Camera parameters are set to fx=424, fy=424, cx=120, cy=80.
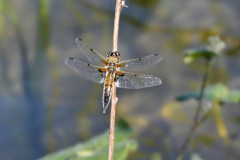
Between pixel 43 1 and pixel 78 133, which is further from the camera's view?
pixel 43 1

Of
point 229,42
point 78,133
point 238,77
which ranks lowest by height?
point 78,133

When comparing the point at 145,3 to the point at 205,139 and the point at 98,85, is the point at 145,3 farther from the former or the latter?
the point at 205,139

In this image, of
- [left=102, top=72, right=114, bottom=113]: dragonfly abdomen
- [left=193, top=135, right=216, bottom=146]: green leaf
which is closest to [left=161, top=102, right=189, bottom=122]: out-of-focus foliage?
[left=193, top=135, right=216, bottom=146]: green leaf

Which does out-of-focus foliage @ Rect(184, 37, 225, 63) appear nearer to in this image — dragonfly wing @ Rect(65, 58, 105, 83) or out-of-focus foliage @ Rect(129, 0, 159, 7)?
dragonfly wing @ Rect(65, 58, 105, 83)

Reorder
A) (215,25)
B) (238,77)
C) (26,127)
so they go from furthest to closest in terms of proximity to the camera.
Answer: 1. (215,25)
2. (238,77)
3. (26,127)

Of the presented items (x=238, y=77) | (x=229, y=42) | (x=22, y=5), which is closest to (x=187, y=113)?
(x=238, y=77)

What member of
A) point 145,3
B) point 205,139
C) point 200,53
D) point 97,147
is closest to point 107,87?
point 97,147

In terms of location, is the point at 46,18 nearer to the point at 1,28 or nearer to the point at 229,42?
the point at 1,28
